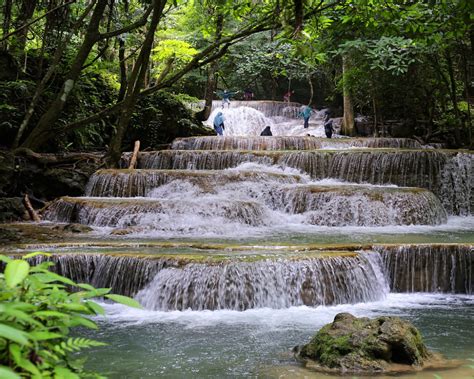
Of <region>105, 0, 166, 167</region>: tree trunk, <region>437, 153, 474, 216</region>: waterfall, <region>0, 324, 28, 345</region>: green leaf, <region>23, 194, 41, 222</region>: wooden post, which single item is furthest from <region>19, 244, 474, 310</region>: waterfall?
<region>437, 153, 474, 216</region>: waterfall

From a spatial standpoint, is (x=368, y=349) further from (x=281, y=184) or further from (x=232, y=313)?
(x=281, y=184)

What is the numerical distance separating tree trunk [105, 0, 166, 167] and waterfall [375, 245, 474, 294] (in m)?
6.29

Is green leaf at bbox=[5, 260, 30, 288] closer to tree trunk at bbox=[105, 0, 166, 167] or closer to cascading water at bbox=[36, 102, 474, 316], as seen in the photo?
cascading water at bbox=[36, 102, 474, 316]

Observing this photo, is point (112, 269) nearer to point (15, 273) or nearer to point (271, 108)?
point (15, 273)

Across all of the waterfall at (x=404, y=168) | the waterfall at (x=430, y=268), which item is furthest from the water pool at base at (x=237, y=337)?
the waterfall at (x=404, y=168)

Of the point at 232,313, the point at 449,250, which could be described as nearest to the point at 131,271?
the point at 232,313

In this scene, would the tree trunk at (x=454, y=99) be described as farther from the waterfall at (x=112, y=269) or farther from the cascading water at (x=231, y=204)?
the waterfall at (x=112, y=269)

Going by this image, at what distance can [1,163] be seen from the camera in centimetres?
1122

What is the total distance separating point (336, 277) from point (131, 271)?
8.26 feet

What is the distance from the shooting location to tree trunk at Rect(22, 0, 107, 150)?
1049 cm

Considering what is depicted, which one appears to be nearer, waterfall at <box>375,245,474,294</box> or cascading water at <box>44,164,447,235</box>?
waterfall at <box>375,245,474,294</box>

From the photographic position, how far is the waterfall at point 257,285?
20.3ft

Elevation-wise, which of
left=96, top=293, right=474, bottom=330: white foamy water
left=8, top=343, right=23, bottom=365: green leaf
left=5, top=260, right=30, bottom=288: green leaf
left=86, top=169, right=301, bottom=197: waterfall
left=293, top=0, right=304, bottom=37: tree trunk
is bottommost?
left=96, top=293, right=474, bottom=330: white foamy water

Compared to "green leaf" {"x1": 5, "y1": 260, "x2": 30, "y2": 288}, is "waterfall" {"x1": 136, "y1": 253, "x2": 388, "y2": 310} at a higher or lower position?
lower
